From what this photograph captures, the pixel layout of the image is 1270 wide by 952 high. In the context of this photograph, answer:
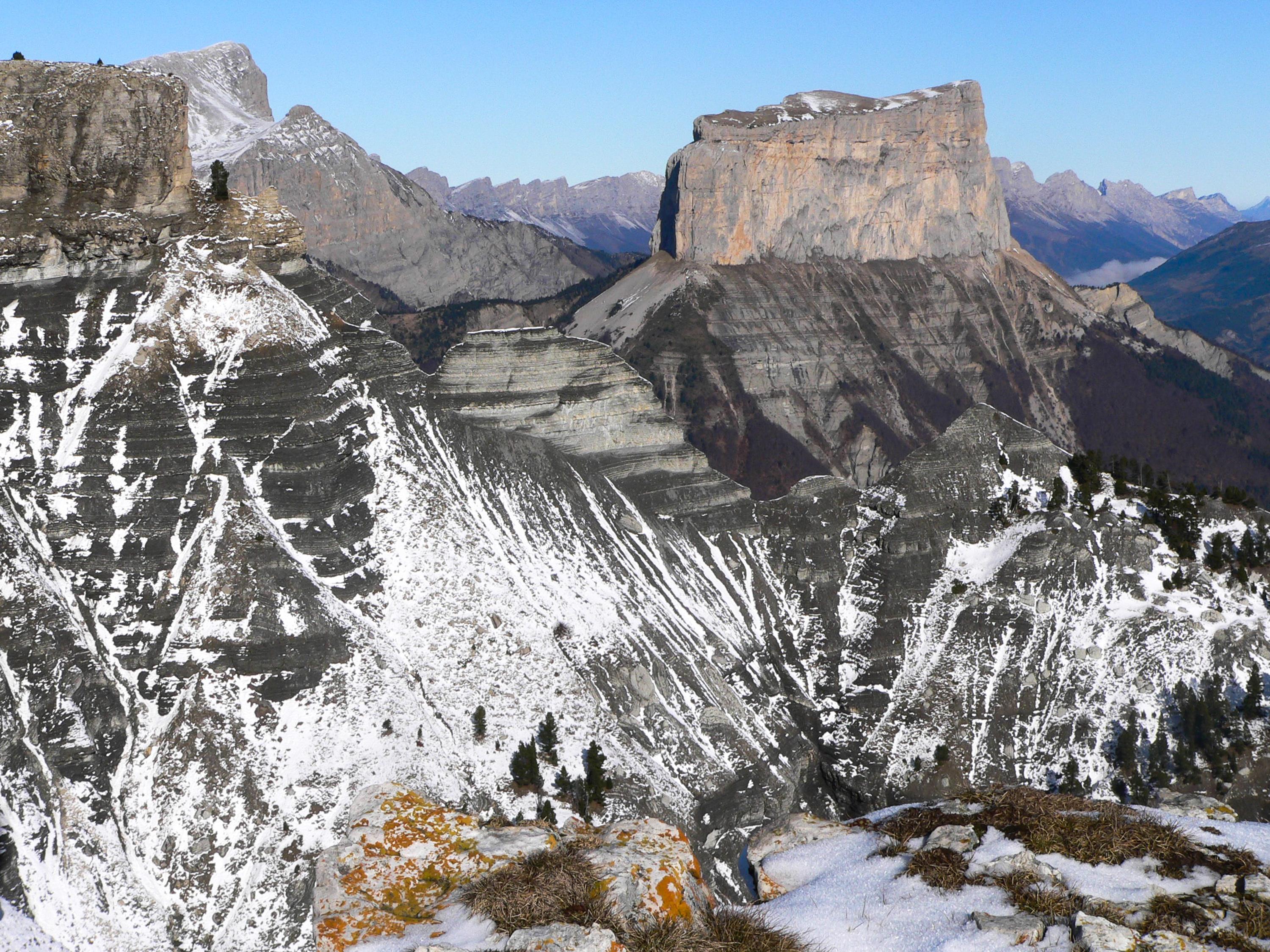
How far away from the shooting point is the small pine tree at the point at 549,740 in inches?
2282

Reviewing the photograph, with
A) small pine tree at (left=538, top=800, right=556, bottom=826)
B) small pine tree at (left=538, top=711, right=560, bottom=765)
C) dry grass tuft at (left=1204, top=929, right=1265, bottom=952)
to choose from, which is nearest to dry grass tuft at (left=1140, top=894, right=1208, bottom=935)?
dry grass tuft at (left=1204, top=929, right=1265, bottom=952)

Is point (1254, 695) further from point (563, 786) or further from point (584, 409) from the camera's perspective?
point (584, 409)

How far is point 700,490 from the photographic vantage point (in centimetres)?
8094

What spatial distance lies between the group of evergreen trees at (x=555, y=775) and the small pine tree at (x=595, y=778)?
24 mm

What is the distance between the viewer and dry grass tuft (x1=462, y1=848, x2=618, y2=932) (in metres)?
14.4

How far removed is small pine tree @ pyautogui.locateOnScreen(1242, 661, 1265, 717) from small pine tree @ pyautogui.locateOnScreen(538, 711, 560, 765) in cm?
4557

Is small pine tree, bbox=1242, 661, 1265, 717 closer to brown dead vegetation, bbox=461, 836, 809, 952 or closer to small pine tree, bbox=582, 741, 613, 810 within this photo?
small pine tree, bbox=582, 741, 613, 810

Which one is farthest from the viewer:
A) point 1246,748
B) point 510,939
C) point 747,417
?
point 747,417

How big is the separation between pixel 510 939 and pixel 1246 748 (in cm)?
6576

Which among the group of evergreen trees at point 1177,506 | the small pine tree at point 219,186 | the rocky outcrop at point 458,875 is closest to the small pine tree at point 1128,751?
the group of evergreen trees at point 1177,506

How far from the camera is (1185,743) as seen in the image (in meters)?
64.4

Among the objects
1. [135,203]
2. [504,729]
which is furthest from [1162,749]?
[135,203]

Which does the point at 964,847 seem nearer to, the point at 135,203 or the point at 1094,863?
the point at 1094,863

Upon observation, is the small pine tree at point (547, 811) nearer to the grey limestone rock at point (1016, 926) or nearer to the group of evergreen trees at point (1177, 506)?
the grey limestone rock at point (1016, 926)
